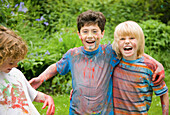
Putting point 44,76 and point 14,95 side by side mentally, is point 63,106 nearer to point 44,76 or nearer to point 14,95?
point 44,76

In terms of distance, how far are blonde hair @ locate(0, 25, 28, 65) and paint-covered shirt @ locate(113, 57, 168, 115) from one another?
44.1 inches

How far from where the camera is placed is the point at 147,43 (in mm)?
7258

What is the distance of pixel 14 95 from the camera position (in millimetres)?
1953

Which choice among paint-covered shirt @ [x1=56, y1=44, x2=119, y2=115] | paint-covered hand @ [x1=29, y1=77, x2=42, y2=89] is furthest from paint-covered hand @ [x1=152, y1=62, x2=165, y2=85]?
paint-covered hand @ [x1=29, y1=77, x2=42, y2=89]

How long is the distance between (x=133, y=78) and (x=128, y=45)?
0.36 m

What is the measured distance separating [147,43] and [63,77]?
3189 millimetres

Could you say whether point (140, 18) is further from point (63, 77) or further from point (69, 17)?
point (63, 77)

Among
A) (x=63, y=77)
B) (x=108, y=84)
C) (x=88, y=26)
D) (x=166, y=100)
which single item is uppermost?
(x=88, y=26)

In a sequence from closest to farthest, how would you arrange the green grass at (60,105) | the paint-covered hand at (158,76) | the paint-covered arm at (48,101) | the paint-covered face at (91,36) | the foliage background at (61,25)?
the paint-covered arm at (48,101) < the paint-covered hand at (158,76) < the paint-covered face at (91,36) < the green grass at (60,105) < the foliage background at (61,25)

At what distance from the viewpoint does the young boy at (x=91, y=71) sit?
248cm

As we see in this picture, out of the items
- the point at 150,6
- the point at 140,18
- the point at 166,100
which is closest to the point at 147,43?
the point at 140,18

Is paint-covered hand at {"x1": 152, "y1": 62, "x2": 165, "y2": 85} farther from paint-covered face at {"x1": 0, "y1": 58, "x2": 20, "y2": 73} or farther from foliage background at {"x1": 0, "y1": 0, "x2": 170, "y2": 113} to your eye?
foliage background at {"x1": 0, "y1": 0, "x2": 170, "y2": 113}

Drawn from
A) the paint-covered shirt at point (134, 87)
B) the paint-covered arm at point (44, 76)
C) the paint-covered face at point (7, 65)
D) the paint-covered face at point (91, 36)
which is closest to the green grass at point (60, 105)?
the paint-covered arm at point (44, 76)

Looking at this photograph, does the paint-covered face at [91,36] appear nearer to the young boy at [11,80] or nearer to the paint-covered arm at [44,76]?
the paint-covered arm at [44,76]
